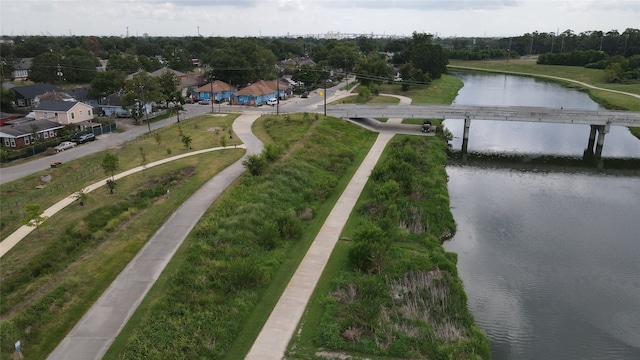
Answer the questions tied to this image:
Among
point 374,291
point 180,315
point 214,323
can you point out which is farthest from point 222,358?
point 374,291

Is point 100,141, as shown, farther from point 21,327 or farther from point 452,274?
point 452,274

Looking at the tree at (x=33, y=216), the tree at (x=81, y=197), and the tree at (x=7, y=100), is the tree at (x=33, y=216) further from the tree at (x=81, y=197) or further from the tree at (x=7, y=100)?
the tree at (x=7, y=100)

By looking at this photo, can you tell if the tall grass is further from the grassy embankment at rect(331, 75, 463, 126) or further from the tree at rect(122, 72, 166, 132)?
the grassy embankment at rect(331, 75, 463, 126)

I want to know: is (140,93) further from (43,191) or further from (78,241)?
(78,241)

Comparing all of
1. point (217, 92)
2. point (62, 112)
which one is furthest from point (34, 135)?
point (217, 92)

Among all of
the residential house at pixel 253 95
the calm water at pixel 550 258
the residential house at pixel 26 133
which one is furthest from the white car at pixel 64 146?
the calm water at pixel 550 258

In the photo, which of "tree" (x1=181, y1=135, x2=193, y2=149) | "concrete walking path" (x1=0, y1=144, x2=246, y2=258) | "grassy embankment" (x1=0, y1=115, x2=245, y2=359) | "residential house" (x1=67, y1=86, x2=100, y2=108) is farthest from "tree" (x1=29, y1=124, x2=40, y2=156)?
"residential house" (x1=67, y1=86, x2=100, y2=108)
